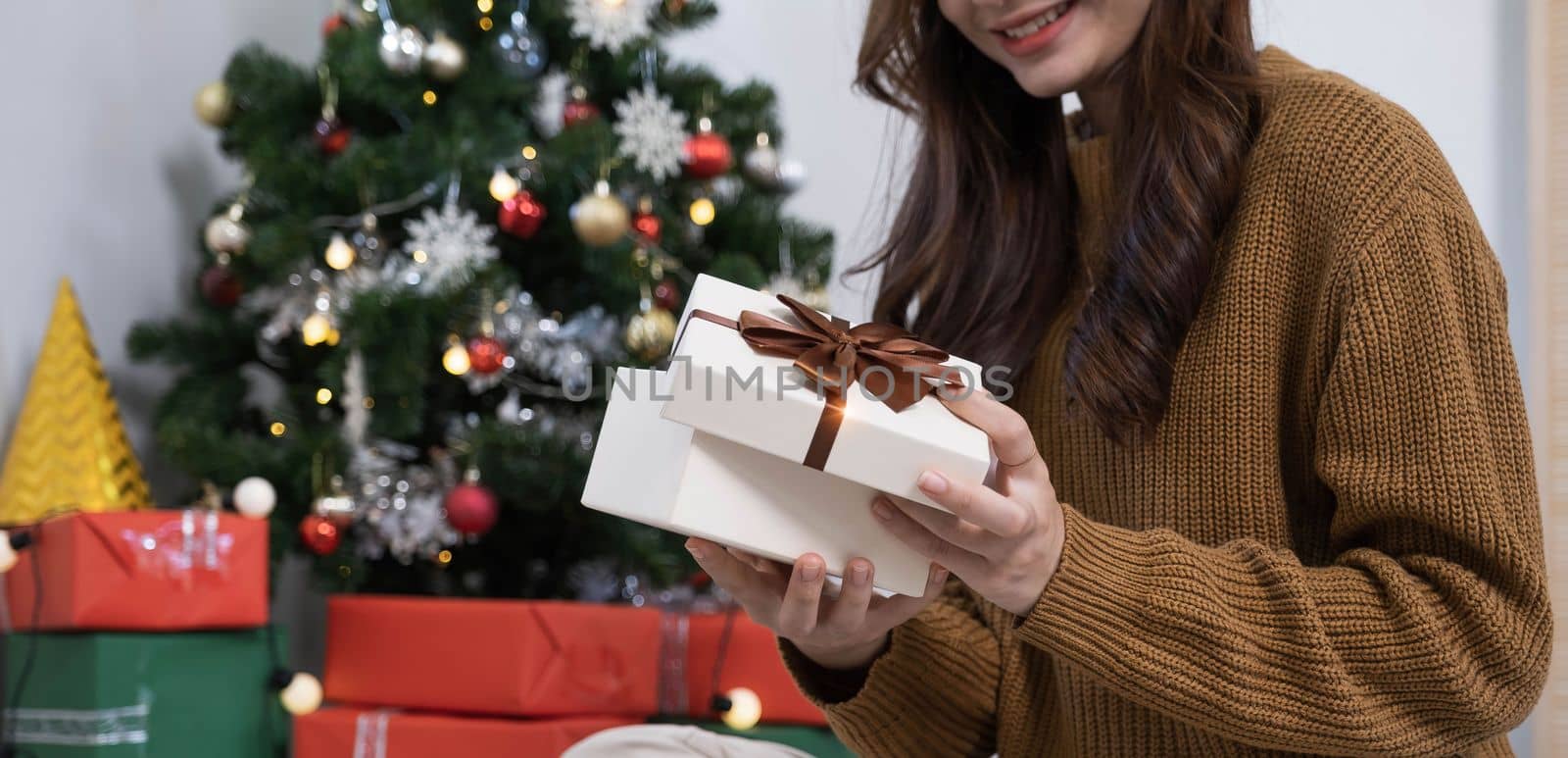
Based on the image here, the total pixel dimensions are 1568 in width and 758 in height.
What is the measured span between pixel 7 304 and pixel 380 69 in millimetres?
516

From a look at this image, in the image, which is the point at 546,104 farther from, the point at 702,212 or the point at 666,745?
the point at 666,745

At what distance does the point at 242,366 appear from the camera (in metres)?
1.73

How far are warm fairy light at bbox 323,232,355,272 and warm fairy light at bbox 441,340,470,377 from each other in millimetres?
161

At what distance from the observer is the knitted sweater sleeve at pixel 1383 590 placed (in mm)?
690

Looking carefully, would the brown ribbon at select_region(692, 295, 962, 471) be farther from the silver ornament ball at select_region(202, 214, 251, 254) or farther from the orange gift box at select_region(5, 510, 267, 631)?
Result: the silver ornament ball at select_region(202, 214, 251, 254)

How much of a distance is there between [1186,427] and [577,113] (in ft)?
3.32

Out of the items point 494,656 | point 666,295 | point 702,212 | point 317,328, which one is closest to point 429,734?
point 494,656

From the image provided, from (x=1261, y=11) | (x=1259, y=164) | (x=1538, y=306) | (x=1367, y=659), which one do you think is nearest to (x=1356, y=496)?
(x=1367, y=659)

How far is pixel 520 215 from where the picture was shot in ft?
4.94

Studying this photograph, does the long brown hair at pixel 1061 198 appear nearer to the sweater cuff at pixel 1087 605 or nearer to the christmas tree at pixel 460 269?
the sweater cuff at pixel 1087 605

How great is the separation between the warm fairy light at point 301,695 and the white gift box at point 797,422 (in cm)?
96

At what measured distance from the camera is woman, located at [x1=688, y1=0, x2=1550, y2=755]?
69 cm

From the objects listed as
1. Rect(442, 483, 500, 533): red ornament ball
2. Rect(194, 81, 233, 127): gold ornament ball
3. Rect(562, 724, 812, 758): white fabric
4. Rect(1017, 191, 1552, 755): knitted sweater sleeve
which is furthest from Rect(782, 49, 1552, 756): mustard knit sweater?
Rect(194, 81, 233, 127): gold ornament ball

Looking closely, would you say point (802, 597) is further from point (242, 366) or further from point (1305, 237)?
point (242, 366)
